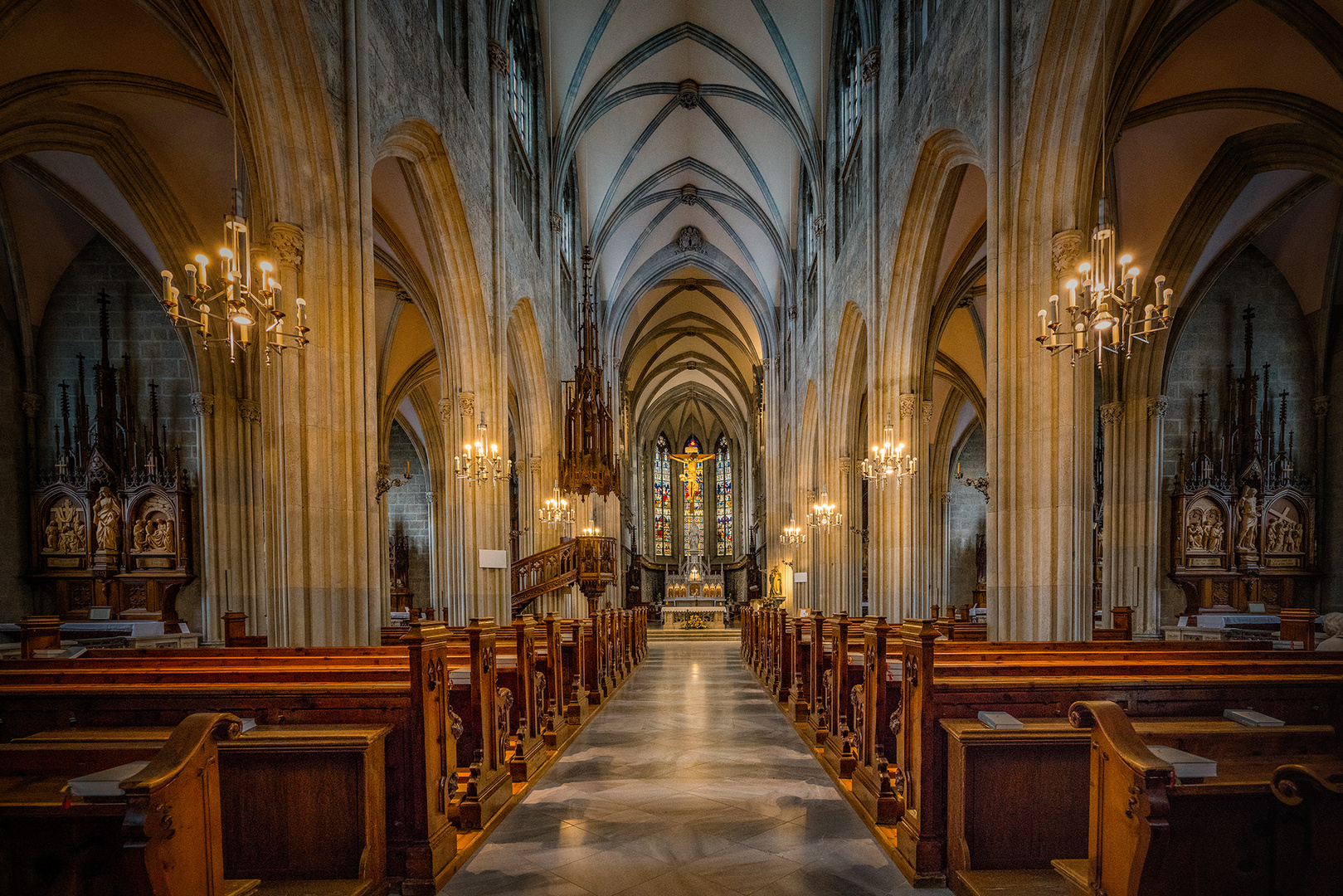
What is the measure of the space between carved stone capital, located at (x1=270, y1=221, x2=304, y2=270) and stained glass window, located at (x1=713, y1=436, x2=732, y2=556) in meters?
40.2

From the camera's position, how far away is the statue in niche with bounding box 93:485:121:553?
13352 millimetres

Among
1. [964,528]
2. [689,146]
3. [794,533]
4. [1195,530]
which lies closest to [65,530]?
[794,533]

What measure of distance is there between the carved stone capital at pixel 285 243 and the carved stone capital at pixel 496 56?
310 inches

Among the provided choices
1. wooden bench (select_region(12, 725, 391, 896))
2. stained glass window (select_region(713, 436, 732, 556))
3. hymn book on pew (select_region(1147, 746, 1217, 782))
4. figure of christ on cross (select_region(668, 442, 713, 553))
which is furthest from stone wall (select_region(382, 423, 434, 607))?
hymn book on pew (select_region(1147, 746, 1217, 782))

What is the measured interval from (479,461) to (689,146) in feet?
53.0

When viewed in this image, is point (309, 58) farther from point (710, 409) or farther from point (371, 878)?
point (710, 409)

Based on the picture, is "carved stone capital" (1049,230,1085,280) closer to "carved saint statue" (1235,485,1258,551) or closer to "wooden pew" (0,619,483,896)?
"wooden pew" (0,619,483,896)

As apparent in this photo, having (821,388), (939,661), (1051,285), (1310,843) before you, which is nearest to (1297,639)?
(1051,285)

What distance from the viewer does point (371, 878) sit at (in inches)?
150

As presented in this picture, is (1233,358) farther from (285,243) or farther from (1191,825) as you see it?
(285,243)

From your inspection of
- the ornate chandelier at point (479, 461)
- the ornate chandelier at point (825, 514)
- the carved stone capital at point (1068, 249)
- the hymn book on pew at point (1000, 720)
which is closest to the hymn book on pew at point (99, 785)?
the hymn book on pew at point (1000, 720)

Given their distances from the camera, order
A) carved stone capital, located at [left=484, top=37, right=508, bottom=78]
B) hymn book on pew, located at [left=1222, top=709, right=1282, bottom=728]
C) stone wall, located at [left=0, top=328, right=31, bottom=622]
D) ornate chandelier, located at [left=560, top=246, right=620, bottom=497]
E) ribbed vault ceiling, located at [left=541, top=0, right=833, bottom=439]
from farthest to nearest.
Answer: ribbed vault ceiling, located at [left=541, top=0, right=833, bottom=439] → ornate chandelier, located at [left=560, top=246, right=620, bottom=497] → carved stone capital, located at [left=484, top=37, right=508, bottom=78] → stone wall, located at [left=0, top=328, right=31, bottom=622] → hymn book on pew, located at [left=1222, top=709, right=1282, bottom=728]

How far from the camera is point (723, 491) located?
47188mm

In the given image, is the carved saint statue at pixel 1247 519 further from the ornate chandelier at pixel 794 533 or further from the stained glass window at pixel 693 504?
the stained glass window at pixel 693 504
